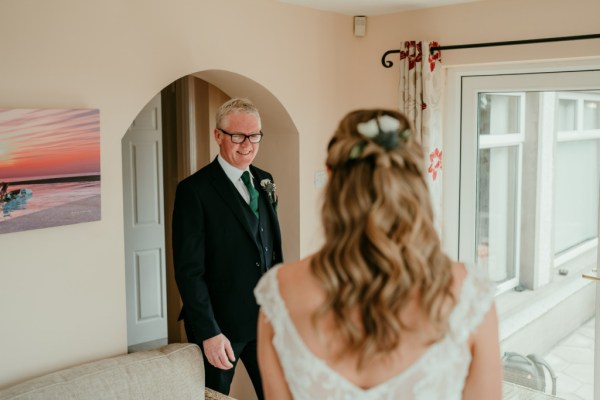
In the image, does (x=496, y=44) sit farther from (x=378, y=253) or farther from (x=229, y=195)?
(x=378, y=253)

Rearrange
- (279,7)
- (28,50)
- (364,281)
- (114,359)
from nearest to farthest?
(364,281) → (28,50) → (114,359) → (279,7)

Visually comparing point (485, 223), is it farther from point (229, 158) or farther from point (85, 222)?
point (85, 222)

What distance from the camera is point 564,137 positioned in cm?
368

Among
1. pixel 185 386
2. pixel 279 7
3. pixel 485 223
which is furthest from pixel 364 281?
pixel 485 223

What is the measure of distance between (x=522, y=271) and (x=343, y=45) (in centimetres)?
168

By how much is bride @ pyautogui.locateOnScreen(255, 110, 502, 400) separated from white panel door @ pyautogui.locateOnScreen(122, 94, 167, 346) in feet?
10.7

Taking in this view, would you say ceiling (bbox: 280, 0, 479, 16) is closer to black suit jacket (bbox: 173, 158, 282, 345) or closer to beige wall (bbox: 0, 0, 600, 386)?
beige wall (bbox: 0, 0, 600, 386)

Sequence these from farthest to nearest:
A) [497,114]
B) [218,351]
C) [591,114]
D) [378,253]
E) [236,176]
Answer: [497,114]
[591,114]
[236,176]
[218,351]
[378,253]

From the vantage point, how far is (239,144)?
290 cm

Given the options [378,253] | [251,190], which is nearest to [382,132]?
[378,253]

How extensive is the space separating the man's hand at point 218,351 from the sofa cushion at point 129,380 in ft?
0.28

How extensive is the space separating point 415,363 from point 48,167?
176 cm

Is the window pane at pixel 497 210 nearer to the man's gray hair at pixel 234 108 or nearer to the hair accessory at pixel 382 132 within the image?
the man's gray hair at pixel 234 108

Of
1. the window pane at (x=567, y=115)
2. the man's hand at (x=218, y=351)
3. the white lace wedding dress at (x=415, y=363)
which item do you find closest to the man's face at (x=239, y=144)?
the man's hand at (x=218, y=351)
